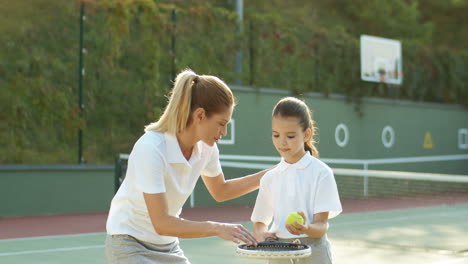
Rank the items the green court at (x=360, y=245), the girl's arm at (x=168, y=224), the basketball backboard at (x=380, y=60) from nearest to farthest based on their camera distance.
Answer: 1. the girl's arm at (x=168, y=224)
2. the green court at (x=360, y=245)
3. the basketball backboard at (x=380, y=60)

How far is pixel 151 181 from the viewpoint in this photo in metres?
2.90

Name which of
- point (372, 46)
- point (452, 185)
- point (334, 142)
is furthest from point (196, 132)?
point (372, 46)

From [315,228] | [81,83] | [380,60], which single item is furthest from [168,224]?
[380,60]

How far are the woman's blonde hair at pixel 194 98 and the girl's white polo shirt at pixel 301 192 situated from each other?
20.1 inches

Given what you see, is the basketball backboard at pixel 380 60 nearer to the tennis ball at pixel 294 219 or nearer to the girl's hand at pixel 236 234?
the tennis ball at pixel 294 219

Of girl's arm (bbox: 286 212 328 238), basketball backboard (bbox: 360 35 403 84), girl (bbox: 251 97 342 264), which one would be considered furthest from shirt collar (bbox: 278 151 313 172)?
basketball backboard (bbox: 360 35 403 84)

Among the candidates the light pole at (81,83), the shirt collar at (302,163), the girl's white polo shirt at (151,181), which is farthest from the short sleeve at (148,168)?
the light pole at (81,83)

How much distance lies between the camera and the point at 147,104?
12.9m

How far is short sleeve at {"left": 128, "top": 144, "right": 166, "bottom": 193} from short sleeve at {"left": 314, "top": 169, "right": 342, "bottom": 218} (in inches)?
26.3

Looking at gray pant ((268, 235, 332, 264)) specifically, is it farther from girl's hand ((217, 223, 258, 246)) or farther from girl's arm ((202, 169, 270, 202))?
girl's hand ((217, 223, 258, 246))

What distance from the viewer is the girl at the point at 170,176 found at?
9.50ft

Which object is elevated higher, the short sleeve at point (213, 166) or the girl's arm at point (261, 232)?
the short sleeve at point (213, 166)

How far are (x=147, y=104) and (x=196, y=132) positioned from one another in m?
9.98

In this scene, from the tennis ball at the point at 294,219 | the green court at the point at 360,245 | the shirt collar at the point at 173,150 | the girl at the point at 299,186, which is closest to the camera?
the shirt collar at the point at 173,150
